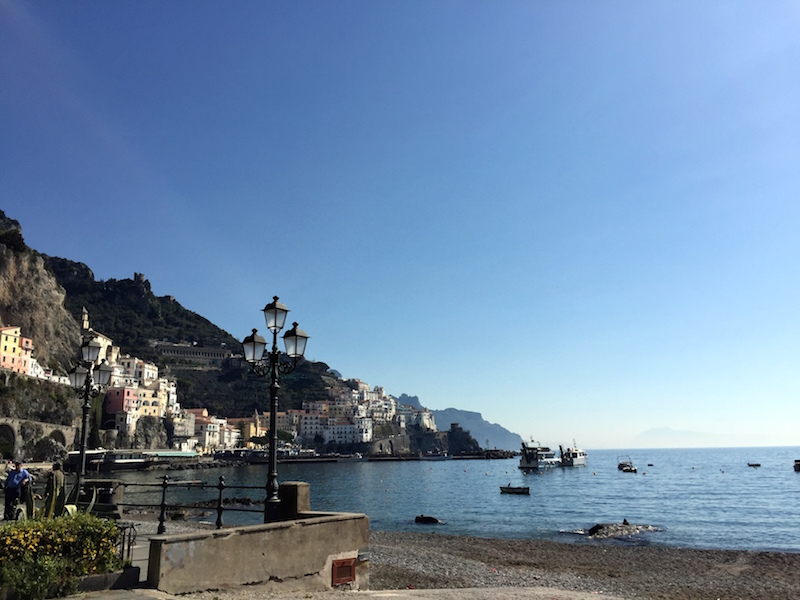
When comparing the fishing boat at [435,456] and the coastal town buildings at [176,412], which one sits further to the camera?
the fishing boat at [435,456]

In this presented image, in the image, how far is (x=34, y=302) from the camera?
335 feet

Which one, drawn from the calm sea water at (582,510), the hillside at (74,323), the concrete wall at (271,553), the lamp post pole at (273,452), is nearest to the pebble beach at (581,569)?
the concrete wall at (271,553)

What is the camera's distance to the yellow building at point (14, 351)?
8812 centimetres

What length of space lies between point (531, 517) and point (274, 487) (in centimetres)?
3582

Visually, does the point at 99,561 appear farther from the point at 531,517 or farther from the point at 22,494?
the point at 531,517

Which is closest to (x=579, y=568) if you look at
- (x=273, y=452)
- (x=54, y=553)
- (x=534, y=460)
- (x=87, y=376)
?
(x=273, y=452)

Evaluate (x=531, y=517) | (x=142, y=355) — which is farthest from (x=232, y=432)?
(x=531, y=517)

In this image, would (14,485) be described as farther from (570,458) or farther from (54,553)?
(570,458)

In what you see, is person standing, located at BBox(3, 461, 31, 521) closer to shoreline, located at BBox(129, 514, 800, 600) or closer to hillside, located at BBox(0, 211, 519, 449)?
shoreline, located at BBox(129, 514, 800, 600)

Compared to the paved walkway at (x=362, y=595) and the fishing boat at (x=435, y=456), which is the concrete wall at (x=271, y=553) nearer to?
the paved walkway at (x=362, y=595)

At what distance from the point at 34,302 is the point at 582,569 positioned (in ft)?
361

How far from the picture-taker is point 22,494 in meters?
13.1

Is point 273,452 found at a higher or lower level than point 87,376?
lower

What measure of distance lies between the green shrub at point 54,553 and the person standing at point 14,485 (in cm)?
642
